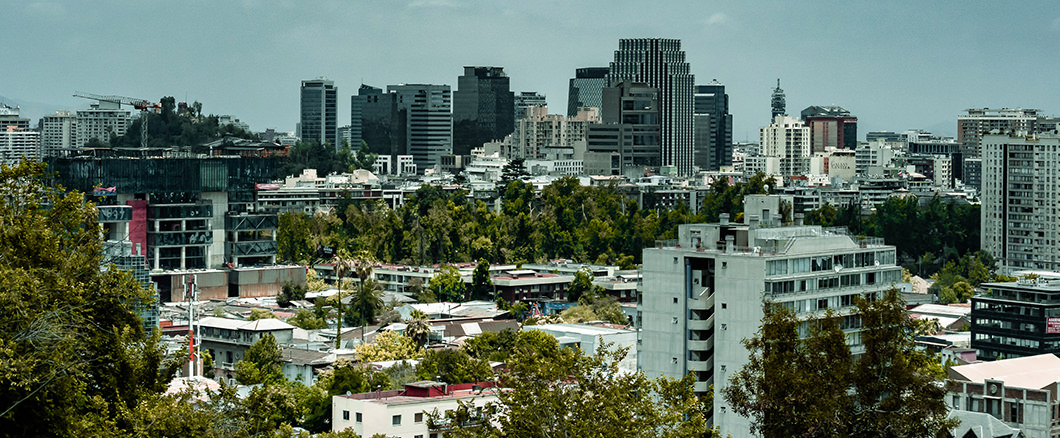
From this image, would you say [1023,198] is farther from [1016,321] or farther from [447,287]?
[1016,321]

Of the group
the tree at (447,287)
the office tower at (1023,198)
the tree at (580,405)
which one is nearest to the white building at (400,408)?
the tree at (580,405)

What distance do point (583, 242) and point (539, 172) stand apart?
73178 millimetres

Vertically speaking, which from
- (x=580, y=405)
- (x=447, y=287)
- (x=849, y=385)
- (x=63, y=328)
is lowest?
(x=447, y=287)

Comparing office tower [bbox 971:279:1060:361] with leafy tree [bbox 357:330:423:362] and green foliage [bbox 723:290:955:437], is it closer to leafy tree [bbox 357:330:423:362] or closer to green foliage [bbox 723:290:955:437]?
leafy tree [bbox 357:330:423:362]

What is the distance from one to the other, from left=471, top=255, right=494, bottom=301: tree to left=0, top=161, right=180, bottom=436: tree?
72824 mm

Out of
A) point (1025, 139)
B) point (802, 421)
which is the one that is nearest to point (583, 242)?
point (1025, 139)

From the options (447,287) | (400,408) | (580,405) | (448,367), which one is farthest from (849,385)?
(447,287)

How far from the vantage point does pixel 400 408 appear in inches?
1820

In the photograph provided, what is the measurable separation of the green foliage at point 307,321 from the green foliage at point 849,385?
5089cm

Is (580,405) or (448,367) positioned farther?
(448,367)

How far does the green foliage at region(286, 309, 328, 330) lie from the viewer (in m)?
82.7

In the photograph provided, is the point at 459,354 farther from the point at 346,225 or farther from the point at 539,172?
the point at 539,172

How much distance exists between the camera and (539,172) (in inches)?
7717

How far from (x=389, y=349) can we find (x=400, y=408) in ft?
67.4
